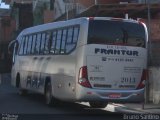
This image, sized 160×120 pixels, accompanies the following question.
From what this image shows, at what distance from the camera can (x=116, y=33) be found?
691 inches

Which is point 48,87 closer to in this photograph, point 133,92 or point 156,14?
point 133,92

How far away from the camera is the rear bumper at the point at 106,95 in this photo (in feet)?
55.5

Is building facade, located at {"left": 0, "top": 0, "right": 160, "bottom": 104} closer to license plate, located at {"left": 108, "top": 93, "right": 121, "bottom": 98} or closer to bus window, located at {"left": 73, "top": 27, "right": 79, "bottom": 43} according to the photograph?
license plate, located at {"left": 108, "top": 93, "right": 121, "bottom": 98}

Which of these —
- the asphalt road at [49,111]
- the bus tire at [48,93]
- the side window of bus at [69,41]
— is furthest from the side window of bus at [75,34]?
the bus tire at [48,93]

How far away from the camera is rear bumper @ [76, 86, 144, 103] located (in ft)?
55.5

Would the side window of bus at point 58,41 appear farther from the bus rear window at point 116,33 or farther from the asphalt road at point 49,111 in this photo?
the bus rear window at point 116,33

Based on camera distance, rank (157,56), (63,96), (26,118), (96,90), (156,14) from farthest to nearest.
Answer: (156,14), (157,56), (63,96), (96,90), (26,118)

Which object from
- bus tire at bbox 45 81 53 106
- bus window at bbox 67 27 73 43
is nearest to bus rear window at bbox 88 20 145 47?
bus window at bbox 67 27 73 43

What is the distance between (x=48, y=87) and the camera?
2023cm

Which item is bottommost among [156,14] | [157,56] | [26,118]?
[26,118]

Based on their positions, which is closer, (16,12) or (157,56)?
(157,56)

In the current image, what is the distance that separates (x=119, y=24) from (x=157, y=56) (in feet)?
17.3

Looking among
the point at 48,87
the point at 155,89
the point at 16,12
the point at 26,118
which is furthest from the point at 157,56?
the point at 16,12

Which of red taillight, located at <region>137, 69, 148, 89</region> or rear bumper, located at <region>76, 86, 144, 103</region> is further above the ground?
red taillight, located at <region>137, 69, 148, 89</region>
